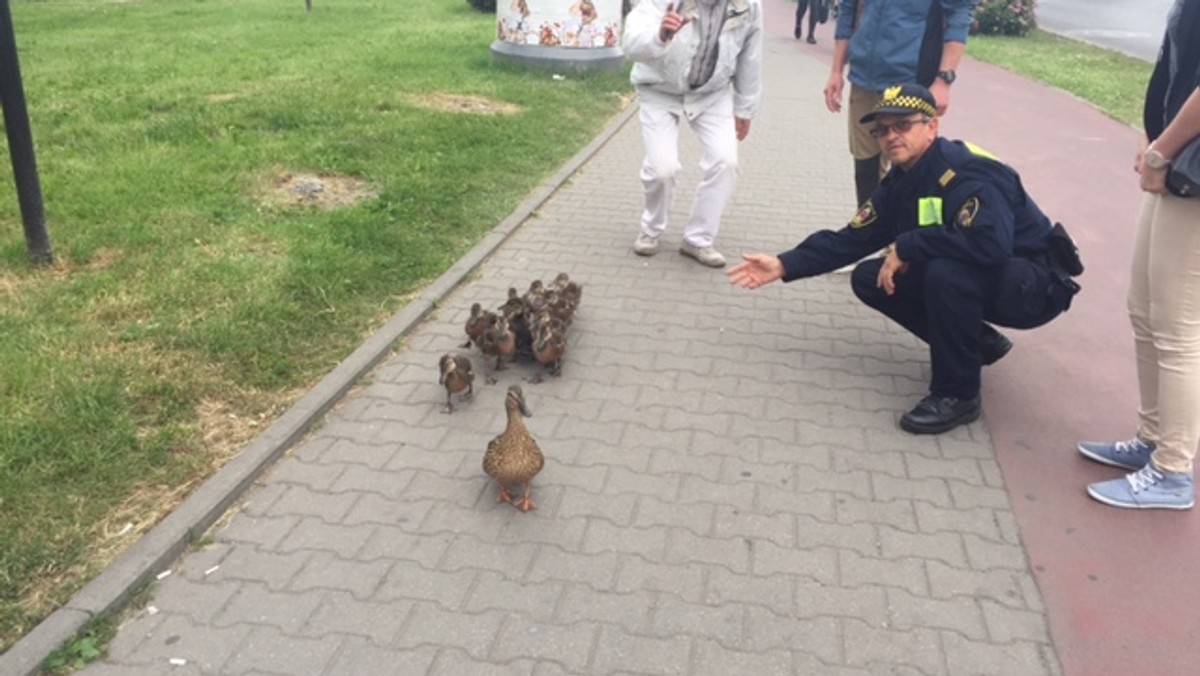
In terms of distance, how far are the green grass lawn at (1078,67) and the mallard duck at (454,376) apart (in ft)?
37.3

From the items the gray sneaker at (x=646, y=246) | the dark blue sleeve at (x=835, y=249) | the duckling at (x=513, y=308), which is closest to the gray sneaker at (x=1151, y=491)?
the dark blue sleeve at (x=835, y=249)

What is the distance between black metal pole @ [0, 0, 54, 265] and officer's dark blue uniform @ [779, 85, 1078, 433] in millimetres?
4894

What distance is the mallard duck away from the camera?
15.5 feet

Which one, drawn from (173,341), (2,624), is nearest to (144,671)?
(2,624)

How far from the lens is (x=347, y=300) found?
583 centimetres

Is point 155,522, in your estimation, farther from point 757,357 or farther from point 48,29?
point 48,29

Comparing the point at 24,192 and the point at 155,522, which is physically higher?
the point at 24,192

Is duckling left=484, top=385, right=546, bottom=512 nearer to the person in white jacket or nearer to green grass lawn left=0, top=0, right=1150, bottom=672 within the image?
green grass lawn left=0, top=0, right=1150, bottom=672

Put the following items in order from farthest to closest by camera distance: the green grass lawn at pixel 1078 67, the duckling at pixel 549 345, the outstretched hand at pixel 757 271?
the green grass lawn at pixel 1078 67
the duckling at pixel 549 345
the outstretched hand at pixel 757 271

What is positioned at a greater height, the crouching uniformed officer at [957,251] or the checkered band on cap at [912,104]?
the checkered band on cap at [912,104]

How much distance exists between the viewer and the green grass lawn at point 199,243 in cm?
398

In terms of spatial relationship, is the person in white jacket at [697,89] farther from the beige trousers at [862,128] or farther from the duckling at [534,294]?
the duckling at [534,294]

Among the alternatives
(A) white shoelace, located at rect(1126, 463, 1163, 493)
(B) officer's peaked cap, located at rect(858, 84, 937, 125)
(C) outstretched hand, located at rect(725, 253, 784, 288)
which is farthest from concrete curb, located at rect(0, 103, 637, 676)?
(A) white shoelace, located at rect(1126, 463, 1163, 493)

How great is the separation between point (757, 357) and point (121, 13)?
1872 cm
